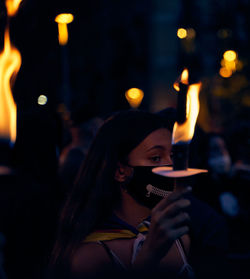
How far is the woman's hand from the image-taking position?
175cm

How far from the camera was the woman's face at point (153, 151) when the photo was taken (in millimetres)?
2520

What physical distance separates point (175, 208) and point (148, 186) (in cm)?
70

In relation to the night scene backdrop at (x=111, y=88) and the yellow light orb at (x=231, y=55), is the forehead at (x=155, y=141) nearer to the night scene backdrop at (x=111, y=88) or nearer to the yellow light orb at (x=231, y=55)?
the night scene backdrop at (x=111, y=88)

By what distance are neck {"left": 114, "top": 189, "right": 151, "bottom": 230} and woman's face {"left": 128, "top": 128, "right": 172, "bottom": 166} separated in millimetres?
195

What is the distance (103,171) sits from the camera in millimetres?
2609

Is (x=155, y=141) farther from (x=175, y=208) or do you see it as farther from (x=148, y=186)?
(x=175, y=208)

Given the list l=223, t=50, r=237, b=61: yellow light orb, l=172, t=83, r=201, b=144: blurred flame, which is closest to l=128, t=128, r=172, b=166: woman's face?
l=172, t=83, r=201, b=144: blurred flame

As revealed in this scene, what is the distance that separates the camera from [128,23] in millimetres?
29938

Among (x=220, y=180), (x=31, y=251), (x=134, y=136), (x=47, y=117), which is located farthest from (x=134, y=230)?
(x=220, y=180)

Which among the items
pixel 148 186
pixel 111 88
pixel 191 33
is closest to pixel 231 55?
pixel 191 33

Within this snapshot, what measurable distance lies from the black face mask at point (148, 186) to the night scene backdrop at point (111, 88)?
48cm

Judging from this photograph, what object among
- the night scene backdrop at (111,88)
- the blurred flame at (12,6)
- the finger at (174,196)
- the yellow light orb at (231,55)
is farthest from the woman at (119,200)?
the yellow light orb at (231,55)

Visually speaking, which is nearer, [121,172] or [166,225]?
[166,225]

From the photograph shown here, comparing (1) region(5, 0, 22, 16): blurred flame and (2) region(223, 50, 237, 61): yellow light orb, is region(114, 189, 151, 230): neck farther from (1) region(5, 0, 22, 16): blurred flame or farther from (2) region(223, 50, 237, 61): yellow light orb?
(2) region(223, 50, 237, 61): yellow light orb
